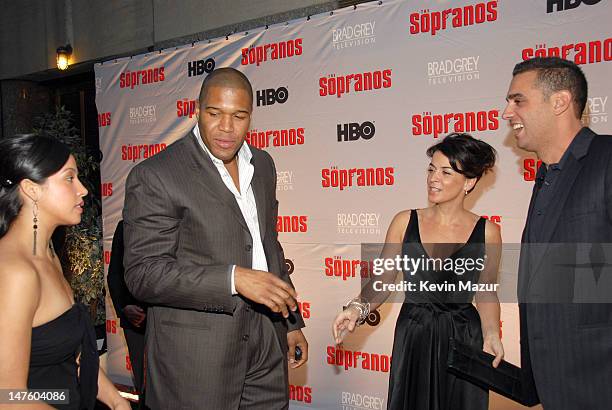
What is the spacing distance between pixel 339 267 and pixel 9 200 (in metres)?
2.71

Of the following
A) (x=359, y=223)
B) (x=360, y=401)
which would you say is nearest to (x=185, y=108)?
(x=359, y=223)

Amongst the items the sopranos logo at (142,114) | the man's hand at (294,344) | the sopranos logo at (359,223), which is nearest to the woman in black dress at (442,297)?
the man's hand at (294,344)

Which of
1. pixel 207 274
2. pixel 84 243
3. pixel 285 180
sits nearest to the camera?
pixel 207 274

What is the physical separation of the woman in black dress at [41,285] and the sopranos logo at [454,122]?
8.06 ft

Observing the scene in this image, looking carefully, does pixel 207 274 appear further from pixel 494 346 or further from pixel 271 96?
pixel 271 96

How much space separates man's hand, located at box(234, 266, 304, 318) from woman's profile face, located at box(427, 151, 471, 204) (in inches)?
43.4

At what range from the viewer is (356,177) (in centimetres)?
407

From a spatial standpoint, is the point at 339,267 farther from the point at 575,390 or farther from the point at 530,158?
the point at 575,390

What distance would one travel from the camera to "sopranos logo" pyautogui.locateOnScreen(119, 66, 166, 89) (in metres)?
5.17

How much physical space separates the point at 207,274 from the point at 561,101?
1.50m

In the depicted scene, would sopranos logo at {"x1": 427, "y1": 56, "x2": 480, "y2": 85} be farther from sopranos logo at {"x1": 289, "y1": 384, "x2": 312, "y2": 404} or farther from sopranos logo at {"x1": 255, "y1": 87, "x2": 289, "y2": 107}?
sopranos logo at {"x1": 289, "y1": 384, "x2": 312, "y2": 404}

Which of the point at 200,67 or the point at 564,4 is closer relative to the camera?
the point at 564,4

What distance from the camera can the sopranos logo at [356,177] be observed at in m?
3.94

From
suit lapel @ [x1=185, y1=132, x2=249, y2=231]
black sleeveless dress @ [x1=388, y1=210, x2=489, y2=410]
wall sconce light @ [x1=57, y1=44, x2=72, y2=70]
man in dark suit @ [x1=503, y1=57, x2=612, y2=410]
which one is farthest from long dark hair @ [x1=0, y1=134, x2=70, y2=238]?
wall sconce light @ [x1=57, y1=44, x2=72, y2=70]
